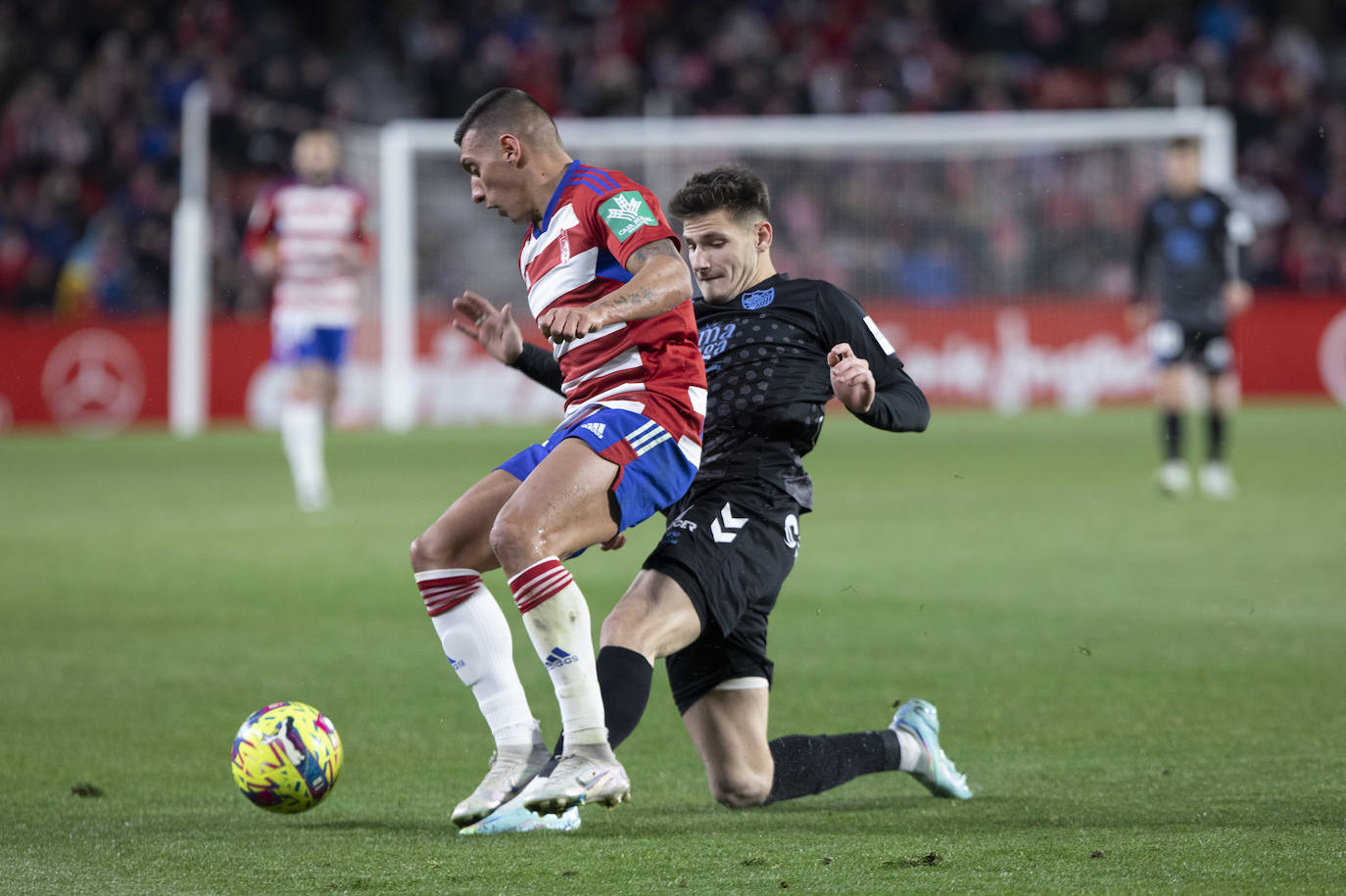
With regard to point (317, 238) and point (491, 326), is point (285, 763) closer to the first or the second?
point (491, 326)

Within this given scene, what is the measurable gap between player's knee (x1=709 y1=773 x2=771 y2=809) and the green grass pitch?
0.05 metres

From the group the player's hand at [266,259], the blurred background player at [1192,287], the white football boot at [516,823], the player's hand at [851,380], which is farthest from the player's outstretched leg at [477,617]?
the blurred background player at [1192,287]

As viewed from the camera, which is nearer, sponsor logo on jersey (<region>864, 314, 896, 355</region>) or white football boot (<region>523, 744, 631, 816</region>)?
white football boot (<region>523, 744, 631, 816</region>)

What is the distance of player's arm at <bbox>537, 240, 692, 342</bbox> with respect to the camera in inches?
154

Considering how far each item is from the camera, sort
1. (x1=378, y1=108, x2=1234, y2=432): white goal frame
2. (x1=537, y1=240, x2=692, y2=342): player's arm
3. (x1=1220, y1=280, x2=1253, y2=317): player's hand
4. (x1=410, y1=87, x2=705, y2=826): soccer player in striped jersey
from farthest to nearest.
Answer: (x1=378, y1=108, x2=1234, y2=432): white goal frame → (x1=1220, y1=280, x2=1253, y2=317): player's hand → (x1=410, y1=87, x2=705, y2=826): soccer player in striped jersey → (x1=537, y1=240, x2=692, y2=342): player's arm

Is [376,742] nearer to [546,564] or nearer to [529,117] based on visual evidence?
[546,564]

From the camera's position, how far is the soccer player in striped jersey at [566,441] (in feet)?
13.1

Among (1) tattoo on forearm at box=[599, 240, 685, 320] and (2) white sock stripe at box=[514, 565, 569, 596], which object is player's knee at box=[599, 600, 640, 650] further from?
(1) tattoo on forearm at box=[599, 240, 685, 320]

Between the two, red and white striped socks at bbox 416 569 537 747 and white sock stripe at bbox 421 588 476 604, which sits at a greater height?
white sock stripe at bbox 421 588 476 604

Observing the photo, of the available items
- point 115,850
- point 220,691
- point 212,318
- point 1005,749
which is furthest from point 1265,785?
point 212,318

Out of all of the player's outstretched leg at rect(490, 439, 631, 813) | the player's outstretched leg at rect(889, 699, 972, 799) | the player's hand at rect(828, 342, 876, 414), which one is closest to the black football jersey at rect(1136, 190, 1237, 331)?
the player's outstretched leg at rect(889, 699, 972, 799)

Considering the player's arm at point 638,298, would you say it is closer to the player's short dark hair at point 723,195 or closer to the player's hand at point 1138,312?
the player's short dark hair at point 723,195

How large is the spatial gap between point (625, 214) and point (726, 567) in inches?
34.5

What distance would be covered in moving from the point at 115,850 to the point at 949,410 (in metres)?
18.9
